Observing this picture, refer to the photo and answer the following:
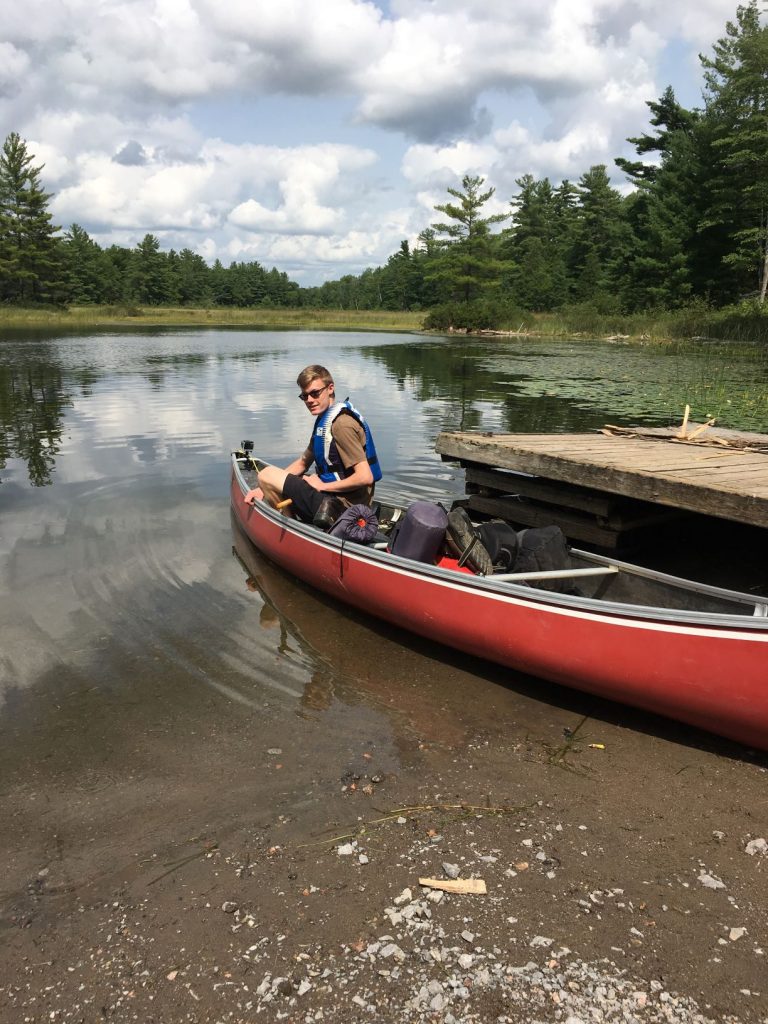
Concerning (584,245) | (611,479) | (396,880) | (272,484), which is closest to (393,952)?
(396,880)

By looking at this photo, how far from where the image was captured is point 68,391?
1995cm

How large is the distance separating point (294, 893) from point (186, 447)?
10854 mm

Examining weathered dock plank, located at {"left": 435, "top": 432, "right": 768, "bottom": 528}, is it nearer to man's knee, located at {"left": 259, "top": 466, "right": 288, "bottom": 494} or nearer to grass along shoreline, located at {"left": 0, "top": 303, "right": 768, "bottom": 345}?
man's knee, located at {"left": 259, "top": 466, "right": 288, "bottom": 494}

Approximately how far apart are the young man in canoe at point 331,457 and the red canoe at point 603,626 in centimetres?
56

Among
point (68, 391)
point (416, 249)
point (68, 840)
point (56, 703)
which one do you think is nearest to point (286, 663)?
point (56, 703)

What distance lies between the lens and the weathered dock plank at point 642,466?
511 centimetres

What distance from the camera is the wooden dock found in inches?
207

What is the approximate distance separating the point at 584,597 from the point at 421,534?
125 cm

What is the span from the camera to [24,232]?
69.4 metres

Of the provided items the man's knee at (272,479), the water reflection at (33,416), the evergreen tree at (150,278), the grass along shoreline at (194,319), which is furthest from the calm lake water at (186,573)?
the evergreen tree at (150,278)

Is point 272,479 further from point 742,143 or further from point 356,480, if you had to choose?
point 742,143

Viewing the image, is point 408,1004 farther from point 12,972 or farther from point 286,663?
point 286,663

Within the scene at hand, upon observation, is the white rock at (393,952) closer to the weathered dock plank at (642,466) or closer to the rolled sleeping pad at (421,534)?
the rolled sleeping pad at (421,534)

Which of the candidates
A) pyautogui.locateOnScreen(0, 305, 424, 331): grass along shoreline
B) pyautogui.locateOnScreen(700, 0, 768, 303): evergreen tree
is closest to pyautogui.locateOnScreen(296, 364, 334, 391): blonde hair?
Answer: pyautogui.locateOnScreen(700, 0, 768, 303): evergreen tree
